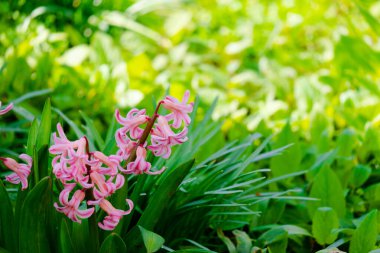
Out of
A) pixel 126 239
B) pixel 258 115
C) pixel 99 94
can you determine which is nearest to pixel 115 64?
pixel 99 94

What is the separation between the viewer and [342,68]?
3.06m

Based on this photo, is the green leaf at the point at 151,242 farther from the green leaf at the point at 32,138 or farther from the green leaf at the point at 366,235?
the green leaf at the point at 366,235

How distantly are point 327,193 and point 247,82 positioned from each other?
1635mm

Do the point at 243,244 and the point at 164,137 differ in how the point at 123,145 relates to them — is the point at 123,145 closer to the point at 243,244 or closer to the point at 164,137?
the point at 164,137

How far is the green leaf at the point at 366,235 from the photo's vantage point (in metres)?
1.62

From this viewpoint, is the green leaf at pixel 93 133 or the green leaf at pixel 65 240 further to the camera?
the green leaf at pixel 93 133

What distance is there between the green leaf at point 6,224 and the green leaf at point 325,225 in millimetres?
847

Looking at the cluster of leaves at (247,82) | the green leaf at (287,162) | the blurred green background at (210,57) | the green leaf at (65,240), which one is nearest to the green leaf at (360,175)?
the cluster of leaves at (247,82)

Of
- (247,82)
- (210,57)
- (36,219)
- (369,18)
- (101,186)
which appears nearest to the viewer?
(101,186)

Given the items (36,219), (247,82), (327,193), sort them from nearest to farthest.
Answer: (36,219) → (327,193) → (247,82)

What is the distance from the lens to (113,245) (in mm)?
1395

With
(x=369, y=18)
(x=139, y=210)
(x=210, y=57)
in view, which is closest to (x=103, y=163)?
(x=139, y=210)

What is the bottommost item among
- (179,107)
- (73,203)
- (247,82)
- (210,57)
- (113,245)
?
(247,82)

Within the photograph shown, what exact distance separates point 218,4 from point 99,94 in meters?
1.83
